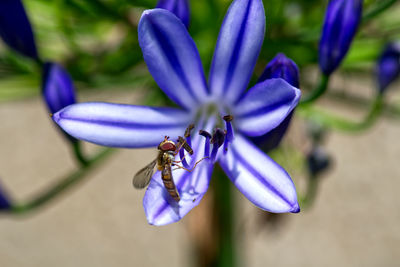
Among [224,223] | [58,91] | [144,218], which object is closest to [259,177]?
[58,91]

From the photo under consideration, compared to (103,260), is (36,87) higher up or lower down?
higher up

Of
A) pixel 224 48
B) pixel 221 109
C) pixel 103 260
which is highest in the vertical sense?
pixel 224 48

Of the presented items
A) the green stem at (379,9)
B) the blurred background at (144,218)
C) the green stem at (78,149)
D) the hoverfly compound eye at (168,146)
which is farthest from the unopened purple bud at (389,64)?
the blurred background at (144,218)

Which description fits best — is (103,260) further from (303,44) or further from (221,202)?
(303,44)

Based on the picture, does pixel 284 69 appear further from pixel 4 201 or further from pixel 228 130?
pixel 4 201

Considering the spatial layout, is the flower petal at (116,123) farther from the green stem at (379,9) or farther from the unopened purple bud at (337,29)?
the green stem at (379,9)

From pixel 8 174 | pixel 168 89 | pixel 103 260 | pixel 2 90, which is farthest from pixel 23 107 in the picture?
pixel 168 89
